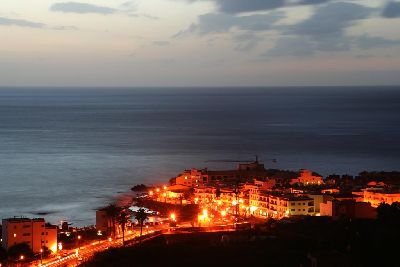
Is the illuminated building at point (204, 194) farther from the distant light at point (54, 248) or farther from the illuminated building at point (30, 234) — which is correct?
the illuminated building at point (30, 234)

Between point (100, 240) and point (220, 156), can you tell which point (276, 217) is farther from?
point (220, 156)

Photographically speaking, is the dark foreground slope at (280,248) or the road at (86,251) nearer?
the dark foreground slope at (280,248)

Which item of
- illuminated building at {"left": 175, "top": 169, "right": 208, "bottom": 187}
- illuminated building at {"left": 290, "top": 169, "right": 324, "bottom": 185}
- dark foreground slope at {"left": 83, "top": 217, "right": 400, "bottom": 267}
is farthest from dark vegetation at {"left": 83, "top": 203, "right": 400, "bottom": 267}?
illuminated building at {"left": 175, "top": 169, "right": 208, "bottom": 187}

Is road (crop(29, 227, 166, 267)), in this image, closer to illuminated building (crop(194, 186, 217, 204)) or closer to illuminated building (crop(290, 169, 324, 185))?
illuminated building (crop(194, 186, 217, 204))

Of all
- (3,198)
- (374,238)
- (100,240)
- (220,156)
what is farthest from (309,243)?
(220,156)

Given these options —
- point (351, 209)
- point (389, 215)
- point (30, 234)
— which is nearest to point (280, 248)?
point (389, 215)

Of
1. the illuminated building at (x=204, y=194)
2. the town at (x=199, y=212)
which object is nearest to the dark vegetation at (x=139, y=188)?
the town at (x=199, y=212)

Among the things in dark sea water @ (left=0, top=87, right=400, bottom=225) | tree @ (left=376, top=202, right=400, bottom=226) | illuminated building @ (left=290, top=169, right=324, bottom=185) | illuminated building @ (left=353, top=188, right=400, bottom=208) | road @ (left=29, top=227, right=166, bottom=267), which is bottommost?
road @ (left=29, top=227, right=166, bottom=267)
